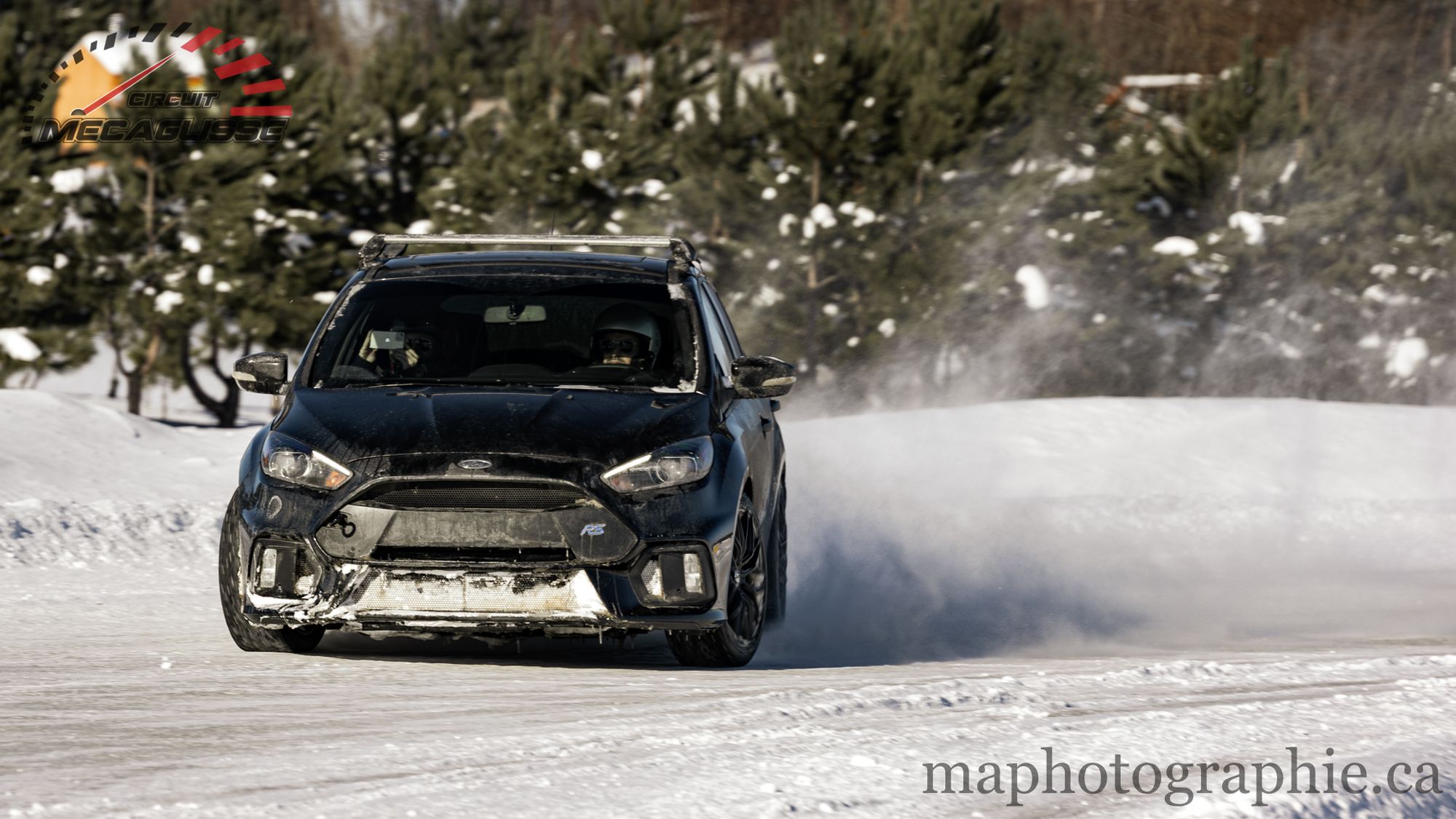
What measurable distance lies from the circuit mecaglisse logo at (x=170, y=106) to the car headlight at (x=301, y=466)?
25770 mm

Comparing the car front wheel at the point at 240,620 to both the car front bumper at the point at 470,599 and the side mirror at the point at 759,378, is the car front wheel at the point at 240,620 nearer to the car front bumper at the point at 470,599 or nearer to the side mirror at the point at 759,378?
the car front bumper at the point at 470,599

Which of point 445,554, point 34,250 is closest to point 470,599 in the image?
point 445,554

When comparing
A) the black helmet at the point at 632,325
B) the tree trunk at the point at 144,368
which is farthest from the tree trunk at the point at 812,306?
the black helmet at the point at 632,325

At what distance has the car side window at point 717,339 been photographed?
24.9 feet

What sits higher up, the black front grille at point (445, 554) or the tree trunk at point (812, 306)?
the black front grille at point (445, 554)

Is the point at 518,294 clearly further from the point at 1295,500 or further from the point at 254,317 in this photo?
the point at 254,317

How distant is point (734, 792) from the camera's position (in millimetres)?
4609

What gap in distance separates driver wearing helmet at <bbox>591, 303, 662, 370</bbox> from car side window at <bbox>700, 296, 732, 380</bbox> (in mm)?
231

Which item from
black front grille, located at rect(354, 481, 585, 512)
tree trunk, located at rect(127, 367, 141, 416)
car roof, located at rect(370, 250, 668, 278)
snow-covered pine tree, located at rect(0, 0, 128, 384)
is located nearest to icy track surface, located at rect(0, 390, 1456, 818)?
black front grille, located at rect(354, 481, 585, 512)

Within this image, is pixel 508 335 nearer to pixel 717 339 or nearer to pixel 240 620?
pixel 717 339

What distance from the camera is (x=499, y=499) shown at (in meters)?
6.31

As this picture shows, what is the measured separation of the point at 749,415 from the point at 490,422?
1.56m

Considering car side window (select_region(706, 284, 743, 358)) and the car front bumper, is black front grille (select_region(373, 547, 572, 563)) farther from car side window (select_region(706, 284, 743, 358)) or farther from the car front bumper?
car side window (select_region(706, 284, 743, 358))

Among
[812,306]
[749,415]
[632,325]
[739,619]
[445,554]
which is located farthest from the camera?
[812,306]
